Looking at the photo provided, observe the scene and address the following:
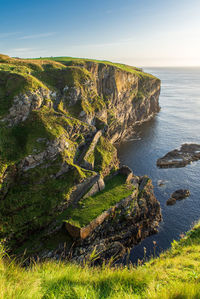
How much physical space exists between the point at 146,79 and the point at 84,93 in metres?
81.8

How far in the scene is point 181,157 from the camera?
72625 millimetres

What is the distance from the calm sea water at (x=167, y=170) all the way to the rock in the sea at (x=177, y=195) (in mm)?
1053

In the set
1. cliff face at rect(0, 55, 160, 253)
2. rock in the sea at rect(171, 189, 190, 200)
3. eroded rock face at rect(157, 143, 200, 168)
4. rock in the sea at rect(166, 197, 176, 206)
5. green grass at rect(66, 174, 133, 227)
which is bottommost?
rock in the sea at rect(166, 197, 176, 206)

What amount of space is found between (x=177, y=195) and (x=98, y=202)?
2551 cm

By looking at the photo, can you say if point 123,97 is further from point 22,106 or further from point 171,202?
point 22,106

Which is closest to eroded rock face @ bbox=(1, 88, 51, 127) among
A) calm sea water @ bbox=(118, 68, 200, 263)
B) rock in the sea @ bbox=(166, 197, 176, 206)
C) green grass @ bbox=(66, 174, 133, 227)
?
green grass @ bbox=(66, 174, 133, 227)

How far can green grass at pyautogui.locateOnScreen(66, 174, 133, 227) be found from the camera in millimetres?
33625

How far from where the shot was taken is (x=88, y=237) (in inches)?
1309

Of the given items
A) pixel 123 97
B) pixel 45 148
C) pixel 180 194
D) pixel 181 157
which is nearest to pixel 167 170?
pixel 181 157

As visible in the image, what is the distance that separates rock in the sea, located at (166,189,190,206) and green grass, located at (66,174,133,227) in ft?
45.0

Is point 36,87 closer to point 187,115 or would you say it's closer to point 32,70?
point 32,70

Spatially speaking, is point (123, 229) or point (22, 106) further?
point (22, 106)

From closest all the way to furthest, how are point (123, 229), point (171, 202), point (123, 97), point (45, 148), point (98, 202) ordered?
point (98, 202) → point (123, 229) → point (45, 148) → point (171, 202) → point (123, 97)

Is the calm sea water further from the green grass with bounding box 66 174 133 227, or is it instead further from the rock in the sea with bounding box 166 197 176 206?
the green grass with bounding box 66 174 133 227
